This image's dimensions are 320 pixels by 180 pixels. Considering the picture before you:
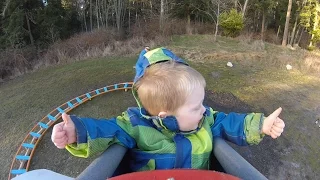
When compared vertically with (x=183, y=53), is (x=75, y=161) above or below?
below

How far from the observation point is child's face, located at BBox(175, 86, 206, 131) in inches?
72.4

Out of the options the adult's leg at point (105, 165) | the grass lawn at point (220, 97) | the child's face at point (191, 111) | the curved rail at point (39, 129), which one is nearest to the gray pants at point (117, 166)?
the adult's leg at point (105, 165)

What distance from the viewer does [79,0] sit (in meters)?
23.7

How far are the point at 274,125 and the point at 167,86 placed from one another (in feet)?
2.40

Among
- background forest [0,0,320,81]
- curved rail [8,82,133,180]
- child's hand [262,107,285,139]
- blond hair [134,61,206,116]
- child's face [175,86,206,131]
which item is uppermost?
blond hair [134,61,206,116]

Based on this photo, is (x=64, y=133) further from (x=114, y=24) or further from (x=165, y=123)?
(x=114, y=24)

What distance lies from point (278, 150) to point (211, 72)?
12.2 feet

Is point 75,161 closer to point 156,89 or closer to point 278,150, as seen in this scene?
point 278,150

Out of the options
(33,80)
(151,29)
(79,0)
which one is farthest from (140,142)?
(79,0)

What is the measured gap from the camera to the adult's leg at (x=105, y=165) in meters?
1.65

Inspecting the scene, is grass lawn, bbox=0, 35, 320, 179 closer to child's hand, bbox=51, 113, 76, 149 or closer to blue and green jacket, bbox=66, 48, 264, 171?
blue and green jacket, bbox=66, 48, 264, 171

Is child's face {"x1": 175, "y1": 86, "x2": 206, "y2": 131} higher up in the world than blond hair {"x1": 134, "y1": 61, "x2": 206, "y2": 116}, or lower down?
lower down

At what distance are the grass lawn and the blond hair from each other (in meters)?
4.29

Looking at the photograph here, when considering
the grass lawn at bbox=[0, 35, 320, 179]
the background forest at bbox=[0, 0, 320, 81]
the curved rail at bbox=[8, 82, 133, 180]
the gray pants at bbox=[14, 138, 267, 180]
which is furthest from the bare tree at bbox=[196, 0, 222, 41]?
the gray pants at bbox=[14, 138, 267, 180]
